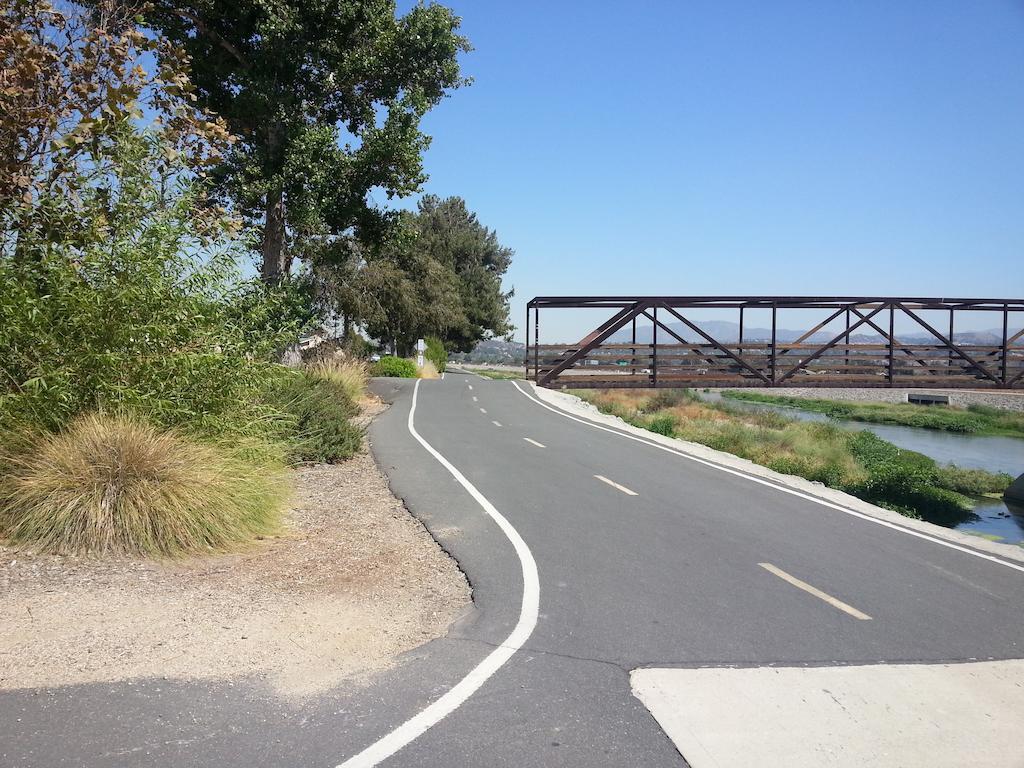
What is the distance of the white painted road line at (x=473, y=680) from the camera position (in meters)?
3.90

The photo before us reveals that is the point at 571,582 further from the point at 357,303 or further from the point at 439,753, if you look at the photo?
the point at 357,303

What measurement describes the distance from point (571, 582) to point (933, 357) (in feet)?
88.6

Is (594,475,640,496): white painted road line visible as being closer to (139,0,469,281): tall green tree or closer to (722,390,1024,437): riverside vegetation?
(139,0,469,281): tall green tree

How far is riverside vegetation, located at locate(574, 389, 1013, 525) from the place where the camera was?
18.2 meters

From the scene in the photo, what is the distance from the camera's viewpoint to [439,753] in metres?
3.91

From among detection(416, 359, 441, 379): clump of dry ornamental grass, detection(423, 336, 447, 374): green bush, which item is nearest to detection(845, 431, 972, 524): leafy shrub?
detection(416, 359, 441, 379): clump of dry ornamental grass

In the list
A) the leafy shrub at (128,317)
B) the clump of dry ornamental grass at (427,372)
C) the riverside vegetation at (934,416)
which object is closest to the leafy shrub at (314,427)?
the leafy shrub at (128,317)

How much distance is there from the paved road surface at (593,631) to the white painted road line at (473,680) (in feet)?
0.19

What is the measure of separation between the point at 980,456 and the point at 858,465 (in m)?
14.6

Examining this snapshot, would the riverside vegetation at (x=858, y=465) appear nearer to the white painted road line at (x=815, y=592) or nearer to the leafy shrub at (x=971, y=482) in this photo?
the leafy shrub at (x=971, y=482)

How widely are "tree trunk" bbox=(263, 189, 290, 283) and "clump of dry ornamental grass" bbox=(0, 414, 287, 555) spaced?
13.7 meters

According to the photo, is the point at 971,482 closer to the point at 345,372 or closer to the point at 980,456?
the point at 980,456

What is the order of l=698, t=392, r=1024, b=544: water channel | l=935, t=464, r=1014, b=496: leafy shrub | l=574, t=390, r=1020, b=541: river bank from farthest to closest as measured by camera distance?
l=935, t=464, r=1014, b=496: leafy shrub < l=574, t=390, r=1020, b=541: river bank < l=698, t=392, r=1024, b=544: water channel

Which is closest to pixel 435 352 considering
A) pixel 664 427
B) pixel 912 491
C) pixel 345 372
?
pixel 345 372
